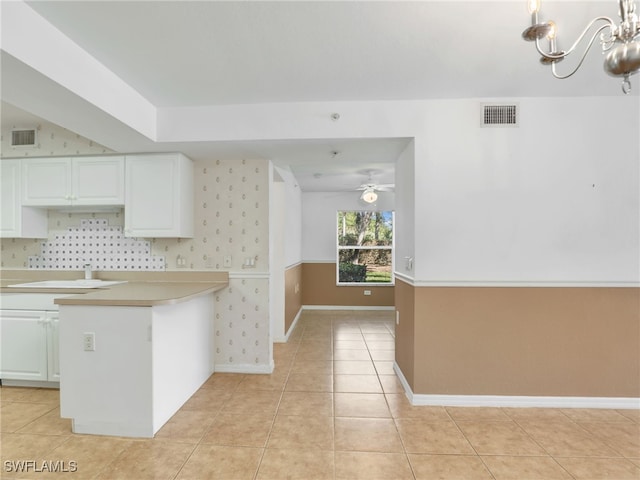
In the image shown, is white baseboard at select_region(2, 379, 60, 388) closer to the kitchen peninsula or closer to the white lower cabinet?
the white lower cabinet

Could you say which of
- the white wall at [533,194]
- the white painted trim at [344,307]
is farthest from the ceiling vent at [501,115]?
the white painted trim at [344,307]

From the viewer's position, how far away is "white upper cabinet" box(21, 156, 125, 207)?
123 inches

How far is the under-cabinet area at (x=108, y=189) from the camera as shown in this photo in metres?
3.08

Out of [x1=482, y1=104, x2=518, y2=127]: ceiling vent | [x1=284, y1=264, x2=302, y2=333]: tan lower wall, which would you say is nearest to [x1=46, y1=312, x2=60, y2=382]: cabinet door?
[x1=284, y1=264, x2=302, y2=333]: tan lower wall

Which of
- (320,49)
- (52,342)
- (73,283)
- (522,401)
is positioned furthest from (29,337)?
(522,401)

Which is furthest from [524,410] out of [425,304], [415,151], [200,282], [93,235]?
[93,235]

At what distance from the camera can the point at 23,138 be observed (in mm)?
3201

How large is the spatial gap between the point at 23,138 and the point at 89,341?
242 cm

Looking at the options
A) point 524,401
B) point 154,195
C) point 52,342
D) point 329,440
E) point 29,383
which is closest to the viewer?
point 329,440

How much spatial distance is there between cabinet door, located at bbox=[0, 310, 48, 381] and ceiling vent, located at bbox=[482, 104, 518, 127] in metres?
4.22

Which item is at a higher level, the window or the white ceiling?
the white ceiling

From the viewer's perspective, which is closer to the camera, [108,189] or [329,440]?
[329,440]

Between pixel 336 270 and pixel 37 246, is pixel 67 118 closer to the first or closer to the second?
pixel 37 246

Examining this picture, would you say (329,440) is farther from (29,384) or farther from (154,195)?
(29,384)
